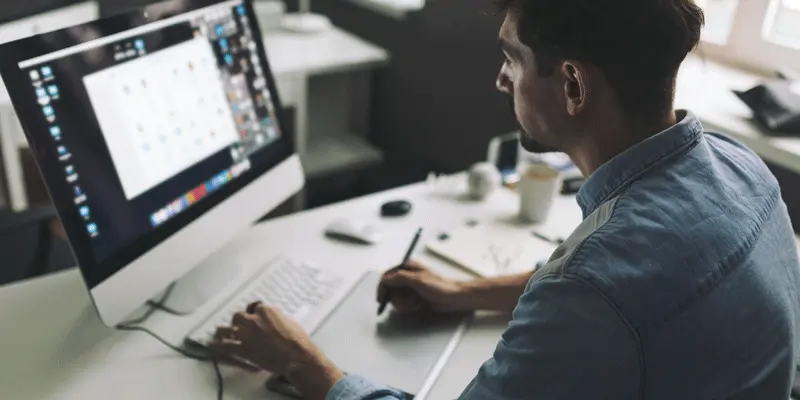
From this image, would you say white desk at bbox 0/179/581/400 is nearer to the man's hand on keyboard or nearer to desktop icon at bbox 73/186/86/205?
the man's hand on keyboard

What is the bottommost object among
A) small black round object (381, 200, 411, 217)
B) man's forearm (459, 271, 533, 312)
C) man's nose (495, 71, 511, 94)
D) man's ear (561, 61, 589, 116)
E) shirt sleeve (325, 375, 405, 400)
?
small black round object (381, 200, 411, 217)

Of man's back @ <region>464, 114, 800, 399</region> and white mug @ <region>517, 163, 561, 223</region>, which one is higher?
man's back @ <region>464, 114, 800, 399</region>

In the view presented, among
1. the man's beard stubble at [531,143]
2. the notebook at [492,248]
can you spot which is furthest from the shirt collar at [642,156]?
the notebook at [492,248]

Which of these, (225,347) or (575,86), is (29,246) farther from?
(575,86)

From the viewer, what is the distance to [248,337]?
111 cm

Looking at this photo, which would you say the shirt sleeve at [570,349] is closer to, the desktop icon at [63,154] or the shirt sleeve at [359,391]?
the shirt sleeve at [359,391]

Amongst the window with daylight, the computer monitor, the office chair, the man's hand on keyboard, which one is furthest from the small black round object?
the window with daylight

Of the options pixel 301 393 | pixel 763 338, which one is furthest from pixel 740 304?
pixel 301 393

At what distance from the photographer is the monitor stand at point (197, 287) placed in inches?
49.0

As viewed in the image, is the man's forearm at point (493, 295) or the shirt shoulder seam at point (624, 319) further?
the man's forearm at point (493, 295)

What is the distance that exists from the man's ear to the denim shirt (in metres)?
0.08

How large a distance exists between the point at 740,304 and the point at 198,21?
91 cm

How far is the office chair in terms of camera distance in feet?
5.13

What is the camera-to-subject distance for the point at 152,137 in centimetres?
115
